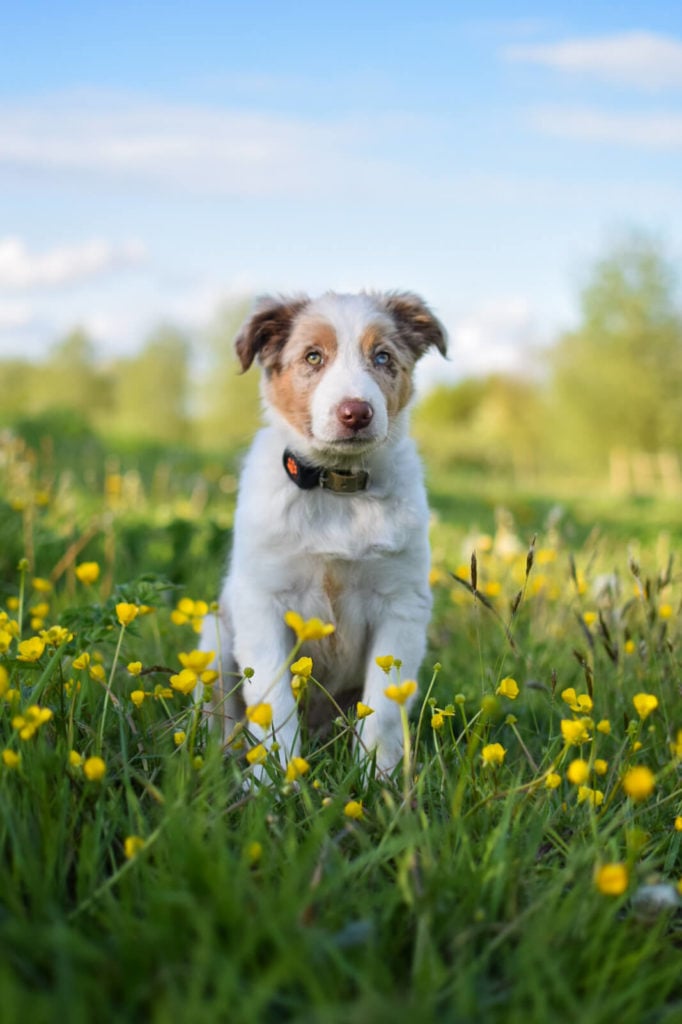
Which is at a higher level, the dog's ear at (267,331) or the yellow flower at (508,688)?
the dog's ear at (267,331)

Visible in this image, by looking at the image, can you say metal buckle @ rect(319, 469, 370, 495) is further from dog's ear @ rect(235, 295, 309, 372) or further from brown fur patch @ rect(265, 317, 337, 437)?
dog's ear @ rect(235, 295, 309, 372)

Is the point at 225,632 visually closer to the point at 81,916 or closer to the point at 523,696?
the point at 523,696

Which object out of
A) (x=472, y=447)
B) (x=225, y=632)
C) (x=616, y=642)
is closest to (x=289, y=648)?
(x=225, y=632)

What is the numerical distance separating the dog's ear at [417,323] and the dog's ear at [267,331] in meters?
0.41

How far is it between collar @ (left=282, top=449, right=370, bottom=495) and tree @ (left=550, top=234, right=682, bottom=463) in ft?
96.0

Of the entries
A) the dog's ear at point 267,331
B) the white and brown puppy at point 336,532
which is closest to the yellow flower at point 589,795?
the white and brown puppy at point 336,532

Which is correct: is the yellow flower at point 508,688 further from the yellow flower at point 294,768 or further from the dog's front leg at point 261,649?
the dog's front leg at point 261,649

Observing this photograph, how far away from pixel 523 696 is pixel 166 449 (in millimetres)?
12072

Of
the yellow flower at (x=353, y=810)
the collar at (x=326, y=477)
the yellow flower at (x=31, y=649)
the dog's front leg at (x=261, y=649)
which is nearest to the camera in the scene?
the yellow flower at (x=353, y=810)

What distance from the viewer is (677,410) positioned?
3106cm

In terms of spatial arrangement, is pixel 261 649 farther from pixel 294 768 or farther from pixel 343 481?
pixel 294 768

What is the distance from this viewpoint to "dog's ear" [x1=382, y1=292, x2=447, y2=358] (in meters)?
4.14

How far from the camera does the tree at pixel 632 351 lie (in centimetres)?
3100

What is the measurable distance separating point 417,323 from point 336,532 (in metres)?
1.21
